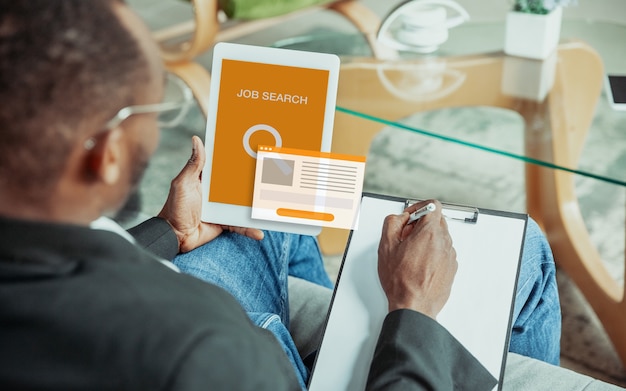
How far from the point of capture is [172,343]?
19.7 inches

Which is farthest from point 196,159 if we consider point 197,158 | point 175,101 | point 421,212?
point 175,101

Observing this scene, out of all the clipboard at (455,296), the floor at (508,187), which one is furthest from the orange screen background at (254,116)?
the floor at (508,187)

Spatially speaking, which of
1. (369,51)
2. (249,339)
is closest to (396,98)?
(369,51)

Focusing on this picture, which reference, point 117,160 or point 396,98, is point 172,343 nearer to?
point 117,160

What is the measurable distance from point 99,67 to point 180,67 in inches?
57.8

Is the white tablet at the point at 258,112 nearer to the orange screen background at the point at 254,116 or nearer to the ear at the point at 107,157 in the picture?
the orange screen background at the point at 254,116

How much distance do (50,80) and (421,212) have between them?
0.48 m

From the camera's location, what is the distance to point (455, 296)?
2.65 ft

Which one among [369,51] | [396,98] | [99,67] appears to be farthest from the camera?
[369,51]

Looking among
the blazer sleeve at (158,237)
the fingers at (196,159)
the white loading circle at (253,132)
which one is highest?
the white loading circle at (253,132)

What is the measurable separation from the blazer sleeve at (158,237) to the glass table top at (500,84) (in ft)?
1.86

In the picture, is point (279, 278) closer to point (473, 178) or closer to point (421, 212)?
point (421, 212)

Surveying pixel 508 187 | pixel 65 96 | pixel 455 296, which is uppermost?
pixel 65 96

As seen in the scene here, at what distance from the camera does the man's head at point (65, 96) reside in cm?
47
